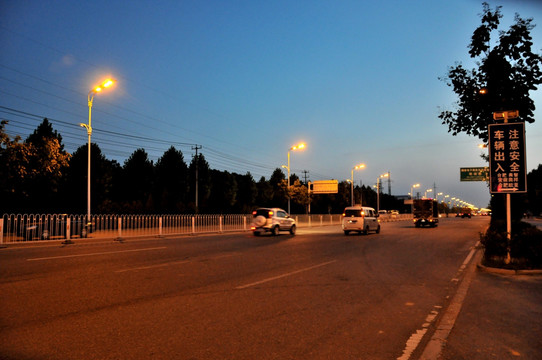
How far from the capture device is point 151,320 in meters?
6.13

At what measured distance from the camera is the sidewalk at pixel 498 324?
4.95m

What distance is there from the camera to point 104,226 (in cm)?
2592

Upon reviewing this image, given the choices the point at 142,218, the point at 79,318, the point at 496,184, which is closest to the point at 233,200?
the point at 142,218

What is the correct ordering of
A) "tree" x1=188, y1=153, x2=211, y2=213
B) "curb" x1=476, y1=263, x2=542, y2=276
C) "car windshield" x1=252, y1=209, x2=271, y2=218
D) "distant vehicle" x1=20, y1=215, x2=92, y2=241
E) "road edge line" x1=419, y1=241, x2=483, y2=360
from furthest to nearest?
"tree" x1=188, y1=153, x2=211, y2=213, "car windshield" x1=252, y1=209, x2=271, y2=218, "distant vehicle" x1=20, y1=215, x2=92, y2=241, "curb" x1=476, y1=263, x2=542, y2=276, "road edge line" x1=419, y1=241, x2=483, y2=360

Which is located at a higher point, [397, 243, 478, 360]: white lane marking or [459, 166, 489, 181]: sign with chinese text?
[459, 166, 489, 181]: sign with chinese text

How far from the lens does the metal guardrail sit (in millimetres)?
21342

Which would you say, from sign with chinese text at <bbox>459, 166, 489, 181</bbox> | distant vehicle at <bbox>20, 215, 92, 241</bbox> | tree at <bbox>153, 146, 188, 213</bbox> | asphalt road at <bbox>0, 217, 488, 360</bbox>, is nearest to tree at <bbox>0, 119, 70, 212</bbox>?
distant vehicle at <bbox>20, 215, 92, 241</bbox>

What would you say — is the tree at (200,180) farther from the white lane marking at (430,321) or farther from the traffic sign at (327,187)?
the white lane marking at (430,321)

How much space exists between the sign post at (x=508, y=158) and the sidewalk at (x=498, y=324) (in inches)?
125

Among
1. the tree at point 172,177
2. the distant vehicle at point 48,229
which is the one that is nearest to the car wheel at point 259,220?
the distant vehicle at point 48,229

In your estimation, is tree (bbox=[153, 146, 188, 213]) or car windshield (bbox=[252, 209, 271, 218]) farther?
tree (bbox=[153, 146, 188, 213])

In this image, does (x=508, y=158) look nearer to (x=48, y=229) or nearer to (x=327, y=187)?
(x=48, y=229)

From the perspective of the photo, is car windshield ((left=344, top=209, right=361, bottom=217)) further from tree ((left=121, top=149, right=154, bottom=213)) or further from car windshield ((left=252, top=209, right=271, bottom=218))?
tree ((left=121, top=149, right=154, bottom=213))

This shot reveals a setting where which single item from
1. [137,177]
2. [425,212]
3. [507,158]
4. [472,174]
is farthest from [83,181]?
[472,174]
